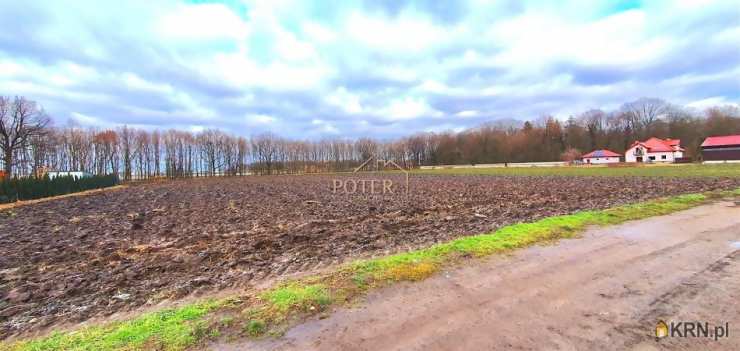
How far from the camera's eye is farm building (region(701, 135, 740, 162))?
203 feet

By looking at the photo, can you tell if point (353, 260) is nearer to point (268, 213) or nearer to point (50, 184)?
point (268, 213)

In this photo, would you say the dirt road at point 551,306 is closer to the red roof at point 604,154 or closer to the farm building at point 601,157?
the farm building at point 601,157

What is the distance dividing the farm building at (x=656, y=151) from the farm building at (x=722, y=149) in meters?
5.55

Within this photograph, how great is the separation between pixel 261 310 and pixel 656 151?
95767 mm

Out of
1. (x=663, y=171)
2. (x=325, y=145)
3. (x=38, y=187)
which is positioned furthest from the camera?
(x=325, y=145)

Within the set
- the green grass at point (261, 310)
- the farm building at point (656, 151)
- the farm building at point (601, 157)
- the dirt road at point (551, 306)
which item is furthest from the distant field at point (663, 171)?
the green grass at point (261, 310)

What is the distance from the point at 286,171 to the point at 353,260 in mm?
108734

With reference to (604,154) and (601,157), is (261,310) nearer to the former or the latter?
(601,157)

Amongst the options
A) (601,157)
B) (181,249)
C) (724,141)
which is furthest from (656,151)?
(181,249)

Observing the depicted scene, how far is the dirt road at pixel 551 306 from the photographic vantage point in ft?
10.5

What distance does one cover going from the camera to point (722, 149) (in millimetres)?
63625

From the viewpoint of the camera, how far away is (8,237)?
12.1 m

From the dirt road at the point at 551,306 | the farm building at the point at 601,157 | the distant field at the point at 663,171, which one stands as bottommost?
the distant field at the point at 663,171

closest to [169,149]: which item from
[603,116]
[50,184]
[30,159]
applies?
[30,159]
